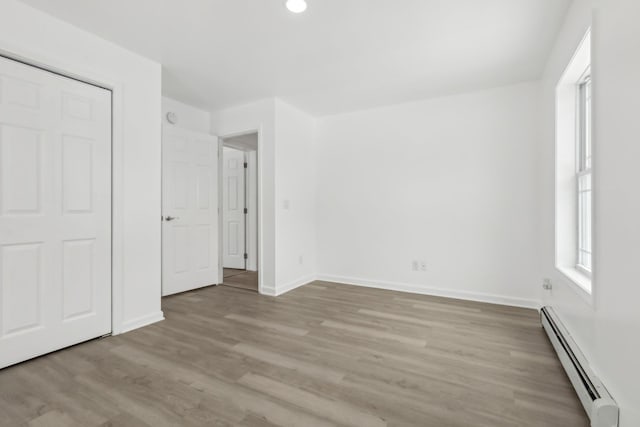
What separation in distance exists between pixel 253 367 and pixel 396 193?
2.85 meters

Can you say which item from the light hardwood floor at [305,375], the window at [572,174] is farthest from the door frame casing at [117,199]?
the window at [572,174]

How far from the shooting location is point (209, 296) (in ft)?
12.4

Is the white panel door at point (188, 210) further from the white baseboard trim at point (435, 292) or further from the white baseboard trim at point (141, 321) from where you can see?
the white baseboard trim at point (435, 292)

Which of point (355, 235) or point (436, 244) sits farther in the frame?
point (355, 235)

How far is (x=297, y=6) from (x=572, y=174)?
101 inches

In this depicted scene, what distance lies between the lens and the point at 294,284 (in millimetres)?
4160

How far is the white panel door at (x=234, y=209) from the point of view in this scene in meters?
5.64

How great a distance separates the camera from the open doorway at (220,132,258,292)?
18.2 feet

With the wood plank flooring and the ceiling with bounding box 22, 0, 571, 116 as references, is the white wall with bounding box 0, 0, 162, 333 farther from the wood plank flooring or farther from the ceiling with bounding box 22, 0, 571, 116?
the wood plank flooring

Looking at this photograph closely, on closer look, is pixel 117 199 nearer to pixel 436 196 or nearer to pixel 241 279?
pixel 241 279

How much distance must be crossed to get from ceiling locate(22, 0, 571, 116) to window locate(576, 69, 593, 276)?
59 centimetres

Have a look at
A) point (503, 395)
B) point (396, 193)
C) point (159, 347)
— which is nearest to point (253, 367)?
point (159, 347)

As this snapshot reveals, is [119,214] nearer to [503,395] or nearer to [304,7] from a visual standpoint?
[304,7]

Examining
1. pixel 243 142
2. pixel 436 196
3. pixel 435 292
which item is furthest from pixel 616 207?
pixel 243 142
